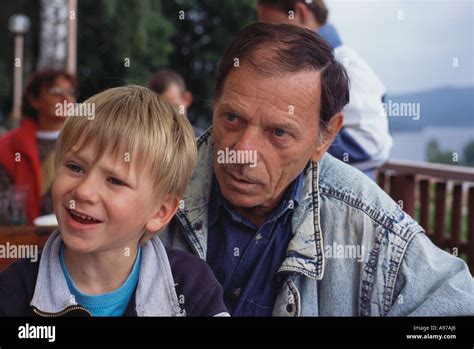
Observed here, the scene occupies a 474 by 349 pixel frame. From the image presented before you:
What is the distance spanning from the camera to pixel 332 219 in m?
1.79

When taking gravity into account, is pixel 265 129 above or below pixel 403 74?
below

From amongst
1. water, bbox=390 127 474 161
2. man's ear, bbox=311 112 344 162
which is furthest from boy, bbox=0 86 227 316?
water, bbox=390 127 474 161

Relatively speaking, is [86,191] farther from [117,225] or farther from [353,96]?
[353,96]

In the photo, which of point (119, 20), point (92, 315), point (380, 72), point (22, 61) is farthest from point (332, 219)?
point (22, 61)

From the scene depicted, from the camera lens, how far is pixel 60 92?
2516 mm

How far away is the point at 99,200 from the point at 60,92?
0.99m

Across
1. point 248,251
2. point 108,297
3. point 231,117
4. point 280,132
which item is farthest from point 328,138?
point 108,297

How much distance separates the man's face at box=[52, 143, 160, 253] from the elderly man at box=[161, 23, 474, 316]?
16 cm

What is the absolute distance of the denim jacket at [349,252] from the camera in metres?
1.73

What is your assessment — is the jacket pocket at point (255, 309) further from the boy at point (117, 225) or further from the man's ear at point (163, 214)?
the man's ear at point (163, 214)

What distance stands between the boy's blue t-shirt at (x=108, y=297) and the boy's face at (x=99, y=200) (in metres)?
0.07

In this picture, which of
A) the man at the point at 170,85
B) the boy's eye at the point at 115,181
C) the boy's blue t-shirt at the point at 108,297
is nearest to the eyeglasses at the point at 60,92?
the man at the point at 170,85

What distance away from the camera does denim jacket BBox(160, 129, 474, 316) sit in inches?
68.0
